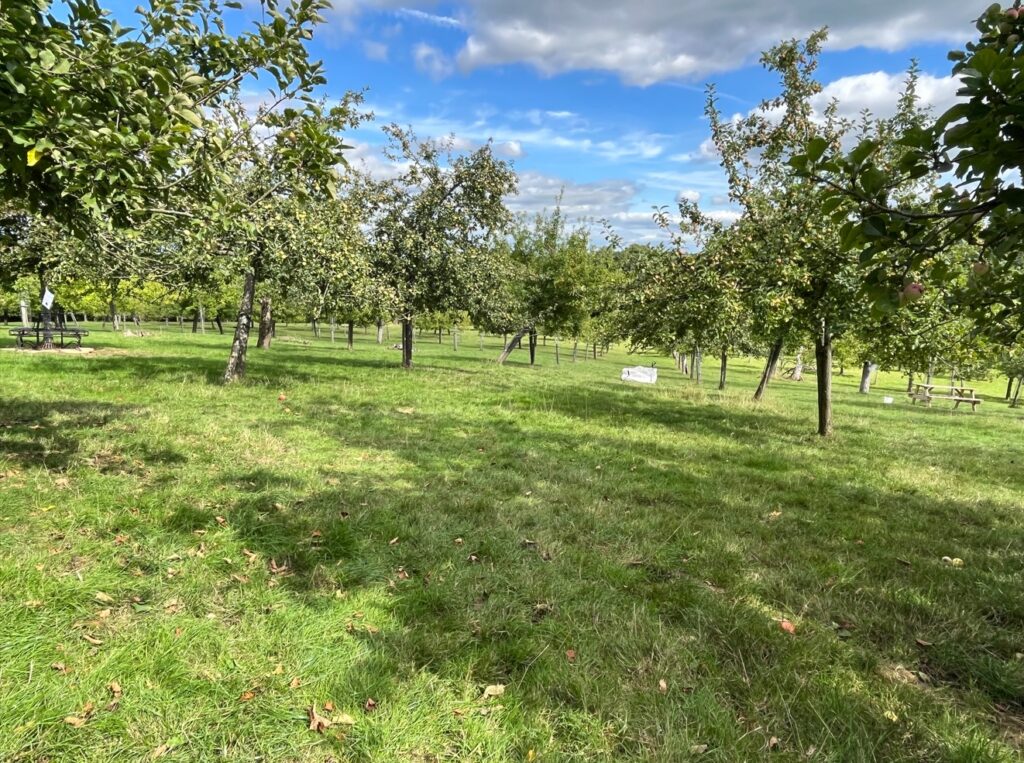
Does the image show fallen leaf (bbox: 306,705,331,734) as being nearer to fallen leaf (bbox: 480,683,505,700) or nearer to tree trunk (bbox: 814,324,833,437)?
fallen leaf (bbox: 480,683,505,700)

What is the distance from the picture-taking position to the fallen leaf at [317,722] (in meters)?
2.89

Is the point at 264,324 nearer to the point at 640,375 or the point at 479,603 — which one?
the point at 640,375

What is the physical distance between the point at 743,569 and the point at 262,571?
13.6 ft

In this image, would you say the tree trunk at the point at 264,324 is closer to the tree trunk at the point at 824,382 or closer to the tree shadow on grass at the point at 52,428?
the tree shadow on grass at the point at 52,428

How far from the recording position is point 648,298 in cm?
1182

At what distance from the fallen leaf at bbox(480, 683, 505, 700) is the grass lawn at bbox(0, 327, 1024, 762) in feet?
0.06

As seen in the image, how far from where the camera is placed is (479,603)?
420 cm

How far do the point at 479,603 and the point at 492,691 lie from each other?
3.18 feet

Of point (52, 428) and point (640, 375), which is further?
point (640, 375)

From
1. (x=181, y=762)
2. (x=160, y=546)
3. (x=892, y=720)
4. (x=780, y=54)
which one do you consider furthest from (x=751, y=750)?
(x=780, y=54)

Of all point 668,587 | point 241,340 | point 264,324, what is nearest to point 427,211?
point 241,340

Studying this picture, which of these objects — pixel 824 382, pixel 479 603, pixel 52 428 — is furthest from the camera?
pixel 824 382

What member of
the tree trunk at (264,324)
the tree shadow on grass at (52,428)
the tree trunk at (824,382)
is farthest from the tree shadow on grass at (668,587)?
the tree trunk at (264,324)

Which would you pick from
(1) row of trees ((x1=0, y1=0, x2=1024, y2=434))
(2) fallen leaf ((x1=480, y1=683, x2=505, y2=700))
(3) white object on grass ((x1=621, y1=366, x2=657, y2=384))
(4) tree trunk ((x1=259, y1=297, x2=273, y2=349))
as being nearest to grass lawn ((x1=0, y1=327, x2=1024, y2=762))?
(2) fallen leaf ((x1=480, y1=683, x2=505, y2=700))
